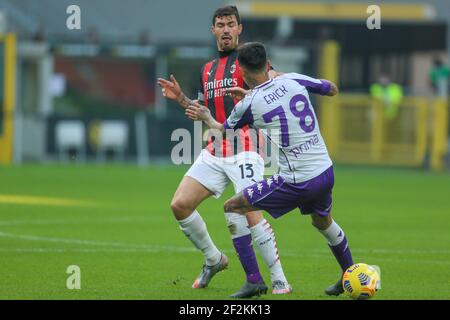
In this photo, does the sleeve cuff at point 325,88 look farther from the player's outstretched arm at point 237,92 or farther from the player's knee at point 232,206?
the player's knee at point 232,206

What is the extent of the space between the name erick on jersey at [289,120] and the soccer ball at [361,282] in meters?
0.92

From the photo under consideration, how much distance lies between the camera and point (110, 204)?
68.3 ft

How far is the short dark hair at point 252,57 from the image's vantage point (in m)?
9.76

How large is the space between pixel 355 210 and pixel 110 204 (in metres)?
4.43

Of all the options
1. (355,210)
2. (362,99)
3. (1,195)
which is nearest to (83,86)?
(362,99)

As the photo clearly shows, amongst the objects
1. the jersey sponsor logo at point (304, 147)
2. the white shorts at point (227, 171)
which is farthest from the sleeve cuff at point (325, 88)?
the white shorts at point (227, 171)

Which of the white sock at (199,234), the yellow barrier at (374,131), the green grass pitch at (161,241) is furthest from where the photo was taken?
the yellow barrier at (374,131)

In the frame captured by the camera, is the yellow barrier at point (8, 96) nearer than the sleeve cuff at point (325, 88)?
No

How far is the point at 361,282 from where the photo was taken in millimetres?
9812

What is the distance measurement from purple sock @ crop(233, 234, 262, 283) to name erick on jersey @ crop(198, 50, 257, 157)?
2.77 ft

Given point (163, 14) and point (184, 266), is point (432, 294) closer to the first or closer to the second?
point (184, 266)
